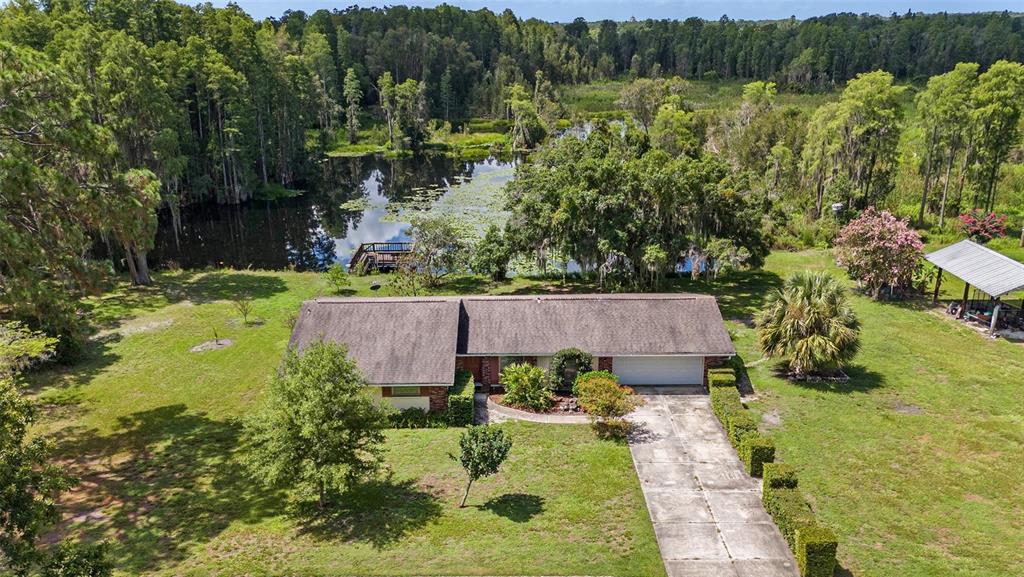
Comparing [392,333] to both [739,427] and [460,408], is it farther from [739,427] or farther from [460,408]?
[739,427]

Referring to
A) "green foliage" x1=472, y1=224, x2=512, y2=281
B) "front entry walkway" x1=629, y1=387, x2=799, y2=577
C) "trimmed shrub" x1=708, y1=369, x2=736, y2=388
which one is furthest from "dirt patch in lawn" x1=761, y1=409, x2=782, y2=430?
"green foliage" x1=472, y1=224, x2=512, y2=281

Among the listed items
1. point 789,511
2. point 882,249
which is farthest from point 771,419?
point 882,249

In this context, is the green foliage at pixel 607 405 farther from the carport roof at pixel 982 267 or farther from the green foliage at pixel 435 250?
the carport roof at pixel 982 267

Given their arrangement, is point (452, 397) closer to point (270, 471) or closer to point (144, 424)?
point (270, 471)

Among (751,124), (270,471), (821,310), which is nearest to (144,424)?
(270,471)

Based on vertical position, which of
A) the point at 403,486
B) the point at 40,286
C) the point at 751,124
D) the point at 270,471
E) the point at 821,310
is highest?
the point at 751,124

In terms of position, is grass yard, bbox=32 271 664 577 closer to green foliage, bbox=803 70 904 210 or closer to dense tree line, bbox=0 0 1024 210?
dense tree line, bbox=0 0 1024 210
